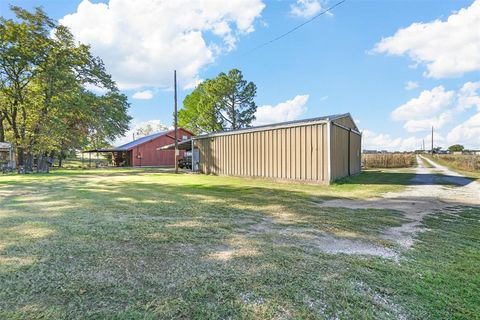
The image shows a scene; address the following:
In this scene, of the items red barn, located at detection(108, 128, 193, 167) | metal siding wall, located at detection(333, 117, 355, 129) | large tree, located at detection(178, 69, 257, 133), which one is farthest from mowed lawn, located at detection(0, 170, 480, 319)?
large tree, located at detection(178, 69, 257, 133)

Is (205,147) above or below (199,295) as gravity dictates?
above

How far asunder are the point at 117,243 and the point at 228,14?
993 cm

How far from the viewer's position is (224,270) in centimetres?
249

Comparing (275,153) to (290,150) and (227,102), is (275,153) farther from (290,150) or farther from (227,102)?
(227,102)

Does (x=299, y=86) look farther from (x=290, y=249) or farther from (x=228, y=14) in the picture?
(x=290, y=249)

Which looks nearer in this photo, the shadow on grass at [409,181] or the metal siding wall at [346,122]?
the shadow on grass at [409,181]

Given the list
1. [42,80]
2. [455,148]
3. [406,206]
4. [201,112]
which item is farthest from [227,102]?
[455,148]

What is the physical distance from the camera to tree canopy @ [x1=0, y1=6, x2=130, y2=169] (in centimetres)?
1738

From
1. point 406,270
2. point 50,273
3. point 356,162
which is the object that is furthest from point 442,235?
point 356,162

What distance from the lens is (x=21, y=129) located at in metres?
19.3

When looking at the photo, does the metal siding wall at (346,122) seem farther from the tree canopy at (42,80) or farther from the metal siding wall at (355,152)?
the tree canopy at (42,80)

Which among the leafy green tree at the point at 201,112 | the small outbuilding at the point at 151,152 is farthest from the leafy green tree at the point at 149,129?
the small outbuilding at the point at 151,152

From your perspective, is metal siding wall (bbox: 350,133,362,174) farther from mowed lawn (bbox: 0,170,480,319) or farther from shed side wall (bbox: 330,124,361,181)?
mowed lawn (bbox: 0,170,480,319)

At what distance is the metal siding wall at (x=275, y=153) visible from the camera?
10641 millimetres
